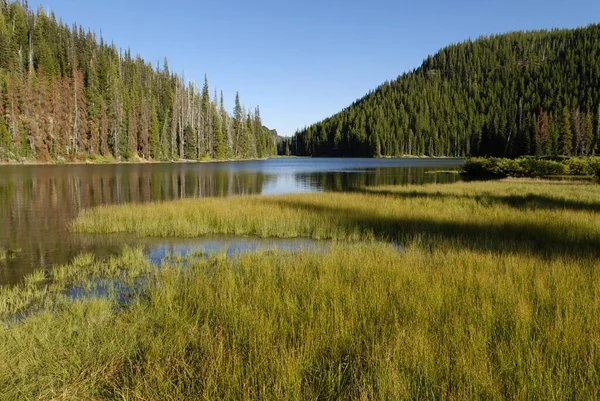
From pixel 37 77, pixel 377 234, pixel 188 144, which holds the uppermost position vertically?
pixel 37 77

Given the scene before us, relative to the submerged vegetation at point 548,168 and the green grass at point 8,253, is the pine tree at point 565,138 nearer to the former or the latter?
the submerged vegetation at point 548,168

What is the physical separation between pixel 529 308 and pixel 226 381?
440 centimetres

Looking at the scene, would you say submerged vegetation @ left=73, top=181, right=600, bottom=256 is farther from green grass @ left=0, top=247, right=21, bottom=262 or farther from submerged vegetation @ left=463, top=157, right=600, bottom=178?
submerged vegetation @ left=463, top=157, right=600, bottom=178

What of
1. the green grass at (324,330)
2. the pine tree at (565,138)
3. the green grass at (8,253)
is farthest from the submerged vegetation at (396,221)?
the pine tree at (565,138)

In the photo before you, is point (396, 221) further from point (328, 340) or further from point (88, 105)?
point (88, 105)

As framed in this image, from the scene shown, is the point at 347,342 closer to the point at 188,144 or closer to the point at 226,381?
the point at 226,381

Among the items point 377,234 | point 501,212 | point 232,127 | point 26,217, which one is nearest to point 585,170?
point 501,212

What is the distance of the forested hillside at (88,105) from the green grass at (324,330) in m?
79.1

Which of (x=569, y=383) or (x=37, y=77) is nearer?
(x=569, y=383)

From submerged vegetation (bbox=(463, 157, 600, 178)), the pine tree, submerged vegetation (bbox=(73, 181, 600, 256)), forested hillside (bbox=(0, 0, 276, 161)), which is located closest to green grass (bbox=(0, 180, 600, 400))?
submerged vegetation (bbox=(73, 181, 600, 256))

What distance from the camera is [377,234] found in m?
14.9

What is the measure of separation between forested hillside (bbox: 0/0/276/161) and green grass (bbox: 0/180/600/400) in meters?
79.1

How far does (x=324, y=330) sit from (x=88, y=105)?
9981 cm

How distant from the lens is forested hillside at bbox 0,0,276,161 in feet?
244
